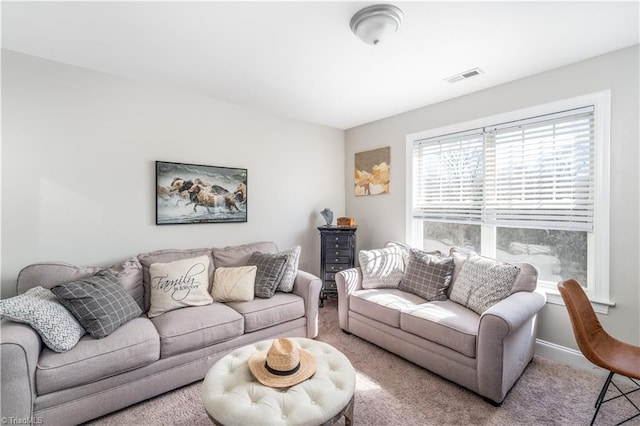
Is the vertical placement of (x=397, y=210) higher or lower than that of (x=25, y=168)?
lower

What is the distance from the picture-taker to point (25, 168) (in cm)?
227

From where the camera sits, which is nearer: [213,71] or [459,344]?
[459,344]

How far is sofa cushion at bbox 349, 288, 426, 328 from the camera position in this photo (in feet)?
8.34

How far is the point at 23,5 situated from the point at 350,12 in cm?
202

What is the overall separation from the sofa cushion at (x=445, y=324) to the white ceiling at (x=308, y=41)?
2106mm

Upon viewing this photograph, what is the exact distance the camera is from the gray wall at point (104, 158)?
7.36 ft

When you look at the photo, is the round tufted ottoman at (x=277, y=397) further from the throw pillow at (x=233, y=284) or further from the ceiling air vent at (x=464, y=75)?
the ceiling air vent at (x=464, y=75)

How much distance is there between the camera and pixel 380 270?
10.0ft

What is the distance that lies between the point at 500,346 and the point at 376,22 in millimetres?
2258

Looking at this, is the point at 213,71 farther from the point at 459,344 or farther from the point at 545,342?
the point at 545,342

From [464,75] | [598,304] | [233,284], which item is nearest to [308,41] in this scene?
[464,75]

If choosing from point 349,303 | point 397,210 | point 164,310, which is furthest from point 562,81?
point 164,310

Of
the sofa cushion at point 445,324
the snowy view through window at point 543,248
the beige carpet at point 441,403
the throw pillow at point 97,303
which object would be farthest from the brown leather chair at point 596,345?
the throw pillow at point 97,303

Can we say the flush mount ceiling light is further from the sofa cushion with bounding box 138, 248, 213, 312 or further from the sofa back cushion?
the sofa back cushion
